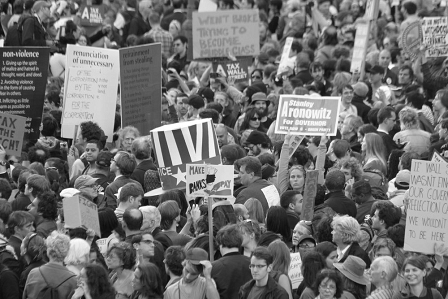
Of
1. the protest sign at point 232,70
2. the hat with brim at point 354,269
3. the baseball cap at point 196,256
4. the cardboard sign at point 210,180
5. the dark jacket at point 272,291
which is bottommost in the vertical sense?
the dark jacket at point 272,291

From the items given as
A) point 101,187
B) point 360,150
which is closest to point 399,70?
point 360,150

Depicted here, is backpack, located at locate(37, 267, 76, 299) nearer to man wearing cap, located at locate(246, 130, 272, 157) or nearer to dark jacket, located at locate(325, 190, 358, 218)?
dark jacket, located at locate(325, 190, 358, 218)

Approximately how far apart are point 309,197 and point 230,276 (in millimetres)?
1861

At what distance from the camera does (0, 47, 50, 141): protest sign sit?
15195 millimetres

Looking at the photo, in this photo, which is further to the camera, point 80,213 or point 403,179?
point 403,179

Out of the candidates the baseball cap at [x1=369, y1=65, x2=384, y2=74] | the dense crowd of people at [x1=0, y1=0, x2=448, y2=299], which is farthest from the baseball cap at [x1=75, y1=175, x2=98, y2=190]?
the baseball cap at [x1=369, y1=65, x2=384, y2=74]

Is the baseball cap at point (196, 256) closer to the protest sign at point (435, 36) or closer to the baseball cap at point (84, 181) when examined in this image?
the baseball cap at point (84, 181)

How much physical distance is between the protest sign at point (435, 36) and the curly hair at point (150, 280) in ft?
33.3

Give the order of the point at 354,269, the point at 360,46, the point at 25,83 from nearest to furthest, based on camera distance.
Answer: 1. the point at 354,269
2. the point at 25,83
3. the point at 360,46

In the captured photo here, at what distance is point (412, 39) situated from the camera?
748 inches

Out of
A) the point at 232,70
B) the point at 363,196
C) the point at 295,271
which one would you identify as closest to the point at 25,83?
the point at 232,70

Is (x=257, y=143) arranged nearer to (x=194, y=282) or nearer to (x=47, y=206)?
(x=47, y=206)

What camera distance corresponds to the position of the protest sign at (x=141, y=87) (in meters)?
15.3

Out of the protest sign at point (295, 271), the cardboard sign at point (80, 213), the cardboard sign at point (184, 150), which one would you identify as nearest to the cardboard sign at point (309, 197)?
the protest sign at point (295, 271)
